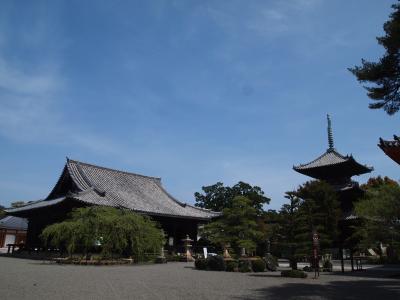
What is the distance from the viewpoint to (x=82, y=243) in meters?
22.1

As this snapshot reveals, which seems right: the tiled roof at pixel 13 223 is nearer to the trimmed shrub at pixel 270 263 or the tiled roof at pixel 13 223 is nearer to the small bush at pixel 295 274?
the trimmed shrub at pixel 270 263

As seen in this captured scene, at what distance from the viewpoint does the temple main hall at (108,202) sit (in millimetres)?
28594

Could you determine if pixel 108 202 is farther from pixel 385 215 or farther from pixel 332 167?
pixel 332 167

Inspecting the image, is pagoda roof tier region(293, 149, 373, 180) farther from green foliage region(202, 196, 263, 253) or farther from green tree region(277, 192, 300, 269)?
green tree region(277, 192, 300, 269)

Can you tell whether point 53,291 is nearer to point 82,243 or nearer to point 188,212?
point 82,243

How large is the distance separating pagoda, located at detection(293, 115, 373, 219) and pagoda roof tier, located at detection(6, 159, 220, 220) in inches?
454

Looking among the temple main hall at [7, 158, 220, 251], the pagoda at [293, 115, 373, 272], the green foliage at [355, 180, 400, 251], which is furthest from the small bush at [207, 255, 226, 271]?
the pagoda at [293, 115, 373, 272]

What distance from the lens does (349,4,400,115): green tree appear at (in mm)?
12524

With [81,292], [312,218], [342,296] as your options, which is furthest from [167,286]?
[312,218]

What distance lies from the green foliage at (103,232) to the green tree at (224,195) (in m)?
37.2

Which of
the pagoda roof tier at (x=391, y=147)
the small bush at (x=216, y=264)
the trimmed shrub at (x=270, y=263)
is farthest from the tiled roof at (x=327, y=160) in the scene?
the pagoda roof tier at (x=391, y=147)

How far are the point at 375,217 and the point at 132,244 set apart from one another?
14.6 meters

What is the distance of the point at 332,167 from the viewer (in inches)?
1443

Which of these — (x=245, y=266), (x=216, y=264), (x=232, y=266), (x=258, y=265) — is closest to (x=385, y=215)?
(x=258, y=265)
